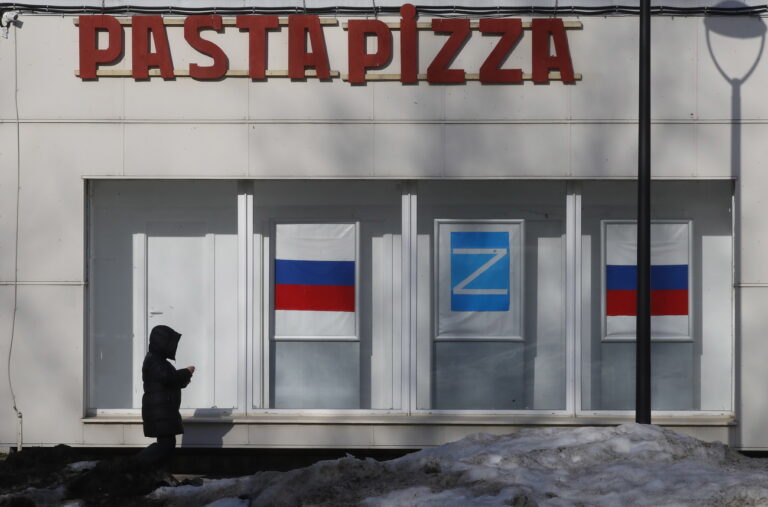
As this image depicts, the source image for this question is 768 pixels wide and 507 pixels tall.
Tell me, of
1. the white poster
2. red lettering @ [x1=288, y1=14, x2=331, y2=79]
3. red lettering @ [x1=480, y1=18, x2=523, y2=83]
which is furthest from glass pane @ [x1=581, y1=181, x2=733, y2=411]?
red lettering @ [x1=288, y1=14, x2=331, y2=79]

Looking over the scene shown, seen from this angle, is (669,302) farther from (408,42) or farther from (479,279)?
(408,42)

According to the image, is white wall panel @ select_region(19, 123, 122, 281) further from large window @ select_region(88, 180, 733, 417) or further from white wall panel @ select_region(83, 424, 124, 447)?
white wall panel @ select_region(83, 424, 124, 447)

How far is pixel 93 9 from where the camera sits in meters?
11.8

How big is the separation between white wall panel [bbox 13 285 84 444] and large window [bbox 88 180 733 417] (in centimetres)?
23

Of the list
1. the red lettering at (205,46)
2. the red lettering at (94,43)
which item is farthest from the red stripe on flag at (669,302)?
the red lettering at (94,43)

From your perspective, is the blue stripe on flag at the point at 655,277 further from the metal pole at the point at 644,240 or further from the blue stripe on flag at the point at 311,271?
the blue stripe on flag at the point at 311,271

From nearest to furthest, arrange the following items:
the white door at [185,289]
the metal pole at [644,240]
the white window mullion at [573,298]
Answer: the metal pole at [644,240] → the white window mullion at [573,298] → the white door at [185,289]

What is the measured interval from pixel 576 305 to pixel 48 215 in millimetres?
5685

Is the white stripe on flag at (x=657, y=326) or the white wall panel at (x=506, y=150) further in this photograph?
the white stripe on flag at (x=657, y=326)

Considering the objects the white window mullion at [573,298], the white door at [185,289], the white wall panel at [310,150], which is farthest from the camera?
the white door at [185,289]

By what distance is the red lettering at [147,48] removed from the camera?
38.4 feet

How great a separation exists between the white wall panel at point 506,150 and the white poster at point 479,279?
601 mm

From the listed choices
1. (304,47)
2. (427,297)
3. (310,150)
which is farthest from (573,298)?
(304,47)

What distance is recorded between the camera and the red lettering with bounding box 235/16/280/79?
1169cm
